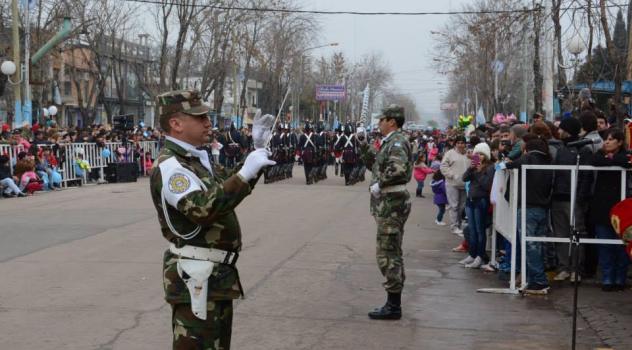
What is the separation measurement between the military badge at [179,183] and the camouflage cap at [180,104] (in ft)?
1.15

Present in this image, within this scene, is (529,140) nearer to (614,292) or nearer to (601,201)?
(601,201)

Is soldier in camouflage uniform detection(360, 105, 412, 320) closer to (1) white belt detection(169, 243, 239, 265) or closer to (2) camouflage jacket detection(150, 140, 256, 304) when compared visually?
(2) camouflage jacket detection(150, 140, 256, 304)

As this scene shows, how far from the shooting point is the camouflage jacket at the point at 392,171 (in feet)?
25.4

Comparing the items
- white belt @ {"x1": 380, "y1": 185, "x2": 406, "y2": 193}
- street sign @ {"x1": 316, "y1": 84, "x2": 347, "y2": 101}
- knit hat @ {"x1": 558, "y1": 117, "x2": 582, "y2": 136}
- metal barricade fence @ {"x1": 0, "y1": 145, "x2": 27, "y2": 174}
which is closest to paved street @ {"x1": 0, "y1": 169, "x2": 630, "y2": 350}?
white belt @ {"x1": 380, "y1": 185, "x2": 406, "y2": 193}

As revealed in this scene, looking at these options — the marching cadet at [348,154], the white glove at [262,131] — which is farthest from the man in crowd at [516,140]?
the marching cadet at [348,154]

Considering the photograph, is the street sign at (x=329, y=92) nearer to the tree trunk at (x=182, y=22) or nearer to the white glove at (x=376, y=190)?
the tree trunk at (x=182, y=22)

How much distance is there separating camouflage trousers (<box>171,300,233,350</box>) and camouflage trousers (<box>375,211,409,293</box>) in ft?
11.6

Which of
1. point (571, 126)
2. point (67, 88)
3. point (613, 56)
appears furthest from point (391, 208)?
point (67, 88)

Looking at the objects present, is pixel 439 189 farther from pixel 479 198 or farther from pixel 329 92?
pixel 329 92

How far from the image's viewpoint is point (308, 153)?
27500 millimetres

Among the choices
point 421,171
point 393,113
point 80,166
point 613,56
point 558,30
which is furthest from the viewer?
point 80,166

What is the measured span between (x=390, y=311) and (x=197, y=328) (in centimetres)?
380

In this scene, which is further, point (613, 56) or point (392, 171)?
point (613, 56)

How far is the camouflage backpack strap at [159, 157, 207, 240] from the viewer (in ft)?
13.7
